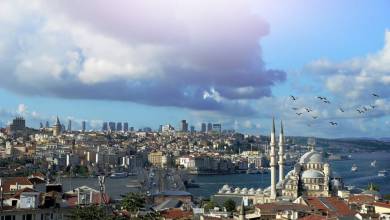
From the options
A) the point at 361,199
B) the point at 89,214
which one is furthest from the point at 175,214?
the point at 361,199

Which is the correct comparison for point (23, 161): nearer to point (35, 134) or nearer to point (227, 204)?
point (35, 134)

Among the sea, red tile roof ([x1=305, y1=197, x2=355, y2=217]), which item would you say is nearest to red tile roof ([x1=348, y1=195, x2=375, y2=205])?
red tile roof ([x1=305, y1=197, x2=355, y2=217])

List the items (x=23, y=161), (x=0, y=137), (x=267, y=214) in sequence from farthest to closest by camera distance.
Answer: (x=0, y=137), (x=23, y=161), (x=267, y=214)

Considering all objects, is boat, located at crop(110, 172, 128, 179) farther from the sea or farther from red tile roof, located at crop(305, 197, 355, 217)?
red tile roof, located at crop(305, 197, 355, 217)

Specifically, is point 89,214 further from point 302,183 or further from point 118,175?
point 118,175

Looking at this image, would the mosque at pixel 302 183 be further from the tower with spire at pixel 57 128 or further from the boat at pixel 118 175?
the tower with spire at pixel 57 128

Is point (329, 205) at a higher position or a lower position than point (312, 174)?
lower

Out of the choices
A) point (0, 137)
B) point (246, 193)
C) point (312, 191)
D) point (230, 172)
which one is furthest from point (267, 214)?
point (0, 137)

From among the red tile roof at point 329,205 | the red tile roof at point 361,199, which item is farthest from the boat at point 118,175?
the red tile roof at point 329,205
